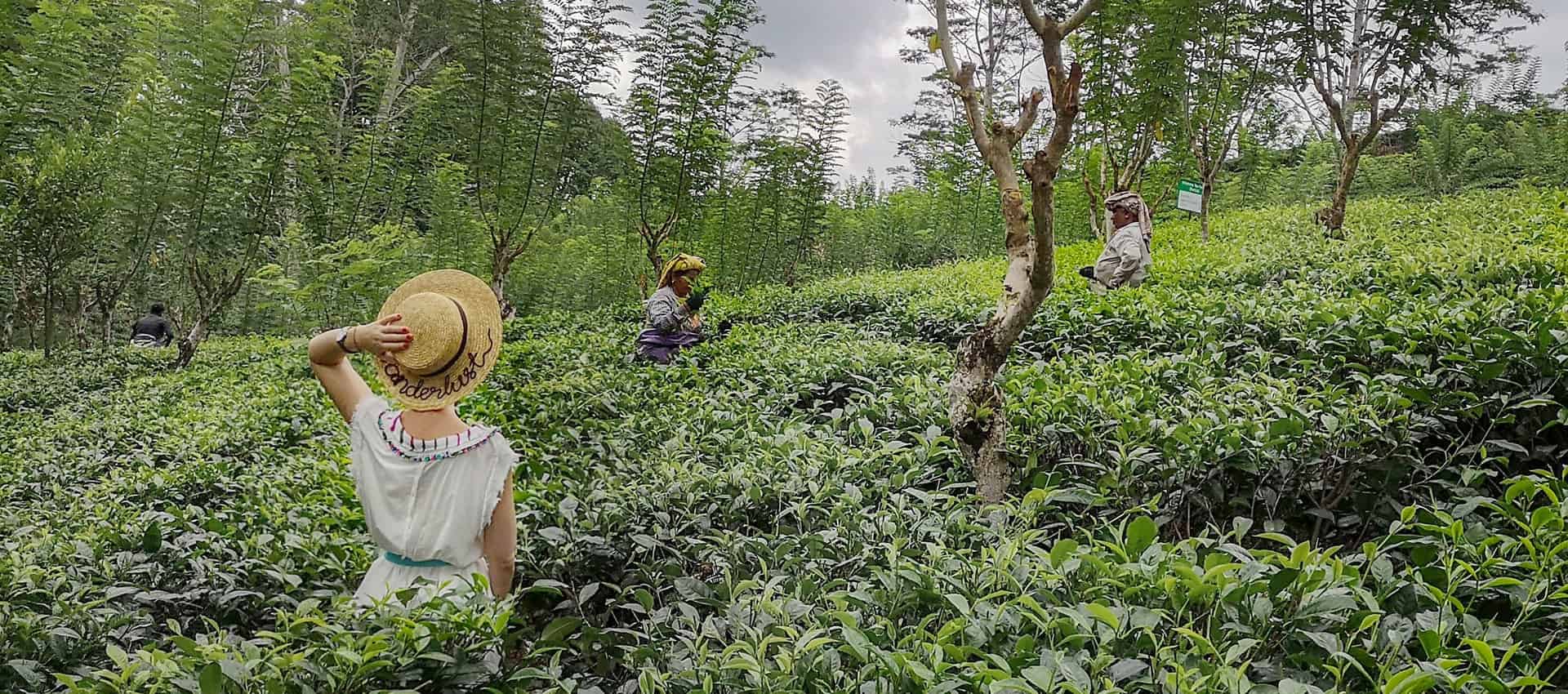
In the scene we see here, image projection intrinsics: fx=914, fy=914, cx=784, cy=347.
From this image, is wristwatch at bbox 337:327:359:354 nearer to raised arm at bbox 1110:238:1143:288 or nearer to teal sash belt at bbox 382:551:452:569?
teal sash belt at bbox 382:551:452:569

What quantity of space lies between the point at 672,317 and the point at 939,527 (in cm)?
376

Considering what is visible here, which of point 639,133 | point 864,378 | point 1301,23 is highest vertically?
point 1301,23

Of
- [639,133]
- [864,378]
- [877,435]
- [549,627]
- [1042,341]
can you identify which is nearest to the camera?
[549,627]

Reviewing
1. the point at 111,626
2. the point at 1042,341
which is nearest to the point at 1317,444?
the point at 1042,341

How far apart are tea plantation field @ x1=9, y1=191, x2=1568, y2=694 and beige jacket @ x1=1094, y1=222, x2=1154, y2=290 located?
145cm

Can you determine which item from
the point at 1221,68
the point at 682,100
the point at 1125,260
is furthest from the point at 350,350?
the point at 1221,68

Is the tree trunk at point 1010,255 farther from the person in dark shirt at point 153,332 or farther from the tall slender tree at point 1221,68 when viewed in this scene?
the person in dark shirt at point 153,332

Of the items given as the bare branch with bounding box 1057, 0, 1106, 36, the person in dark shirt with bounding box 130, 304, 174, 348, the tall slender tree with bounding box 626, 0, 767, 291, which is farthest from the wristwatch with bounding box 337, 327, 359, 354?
the person in dark shirt with bounding box 130, 304, 174, 348

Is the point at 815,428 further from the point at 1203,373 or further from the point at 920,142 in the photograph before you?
the point at 920,142

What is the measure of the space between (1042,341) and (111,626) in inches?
148

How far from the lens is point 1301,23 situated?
8297 mm

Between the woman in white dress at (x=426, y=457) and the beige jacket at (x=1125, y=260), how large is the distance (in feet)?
16.4

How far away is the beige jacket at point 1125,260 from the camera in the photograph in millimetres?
6293

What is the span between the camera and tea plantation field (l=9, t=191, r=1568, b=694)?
4.83 ft
